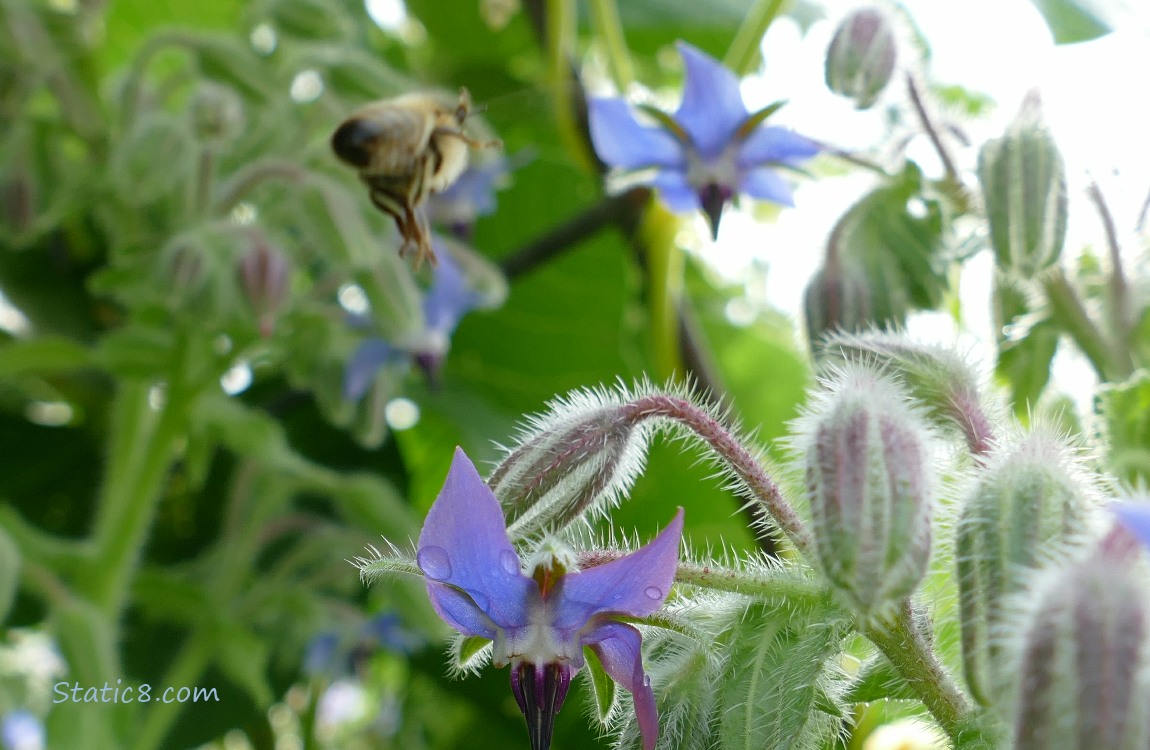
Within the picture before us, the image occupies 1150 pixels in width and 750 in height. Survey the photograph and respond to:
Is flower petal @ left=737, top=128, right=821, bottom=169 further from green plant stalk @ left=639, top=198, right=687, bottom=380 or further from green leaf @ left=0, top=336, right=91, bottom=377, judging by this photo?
green leaf @ left=0, top=336, right=91, bottom=377

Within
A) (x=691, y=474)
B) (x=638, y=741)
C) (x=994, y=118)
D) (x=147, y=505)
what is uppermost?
(x=994, y=118)

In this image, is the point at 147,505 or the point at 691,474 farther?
the point at 691,474

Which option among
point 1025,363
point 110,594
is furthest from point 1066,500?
point 110,594

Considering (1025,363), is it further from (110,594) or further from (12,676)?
(12,676)

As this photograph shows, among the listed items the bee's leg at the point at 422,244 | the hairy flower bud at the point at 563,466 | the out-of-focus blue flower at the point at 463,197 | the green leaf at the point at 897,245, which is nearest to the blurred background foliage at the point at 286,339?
the green leaf at the point at 897,245

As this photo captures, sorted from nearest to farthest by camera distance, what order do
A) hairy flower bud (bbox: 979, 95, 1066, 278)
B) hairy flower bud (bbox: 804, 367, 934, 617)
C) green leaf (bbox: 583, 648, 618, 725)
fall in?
hairy flower bud (bbox: 804, 367, 934, 617) < green leaf (bbox: 583, 648, 618, 725) < hairy flower bud (bbox: 979, 95, 1066, 278)

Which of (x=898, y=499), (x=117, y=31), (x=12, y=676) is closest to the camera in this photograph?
(x=898, y=499)

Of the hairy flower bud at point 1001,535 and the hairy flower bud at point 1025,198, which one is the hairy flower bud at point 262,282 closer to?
the hairy flower bud at point 1025,198

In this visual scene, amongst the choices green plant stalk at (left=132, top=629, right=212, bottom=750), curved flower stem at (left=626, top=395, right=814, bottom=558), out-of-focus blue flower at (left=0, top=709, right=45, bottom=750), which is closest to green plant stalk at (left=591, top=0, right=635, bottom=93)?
green plant stalk at (left=132, top=629, right=212, bottom=750)

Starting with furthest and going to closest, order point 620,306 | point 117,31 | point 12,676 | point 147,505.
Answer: point 117,31 → point 620,306 → point 12,676 → point 147,505
